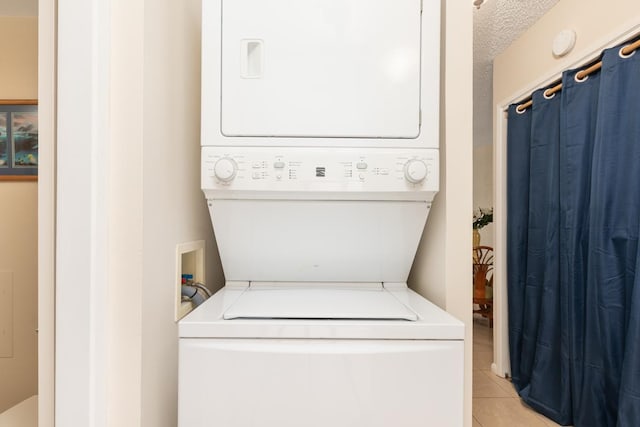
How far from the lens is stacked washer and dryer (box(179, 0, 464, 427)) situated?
0.87m

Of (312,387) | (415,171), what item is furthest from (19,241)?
(415,171)

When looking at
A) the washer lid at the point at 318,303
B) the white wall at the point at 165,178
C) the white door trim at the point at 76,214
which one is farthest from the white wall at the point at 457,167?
the white door trim at the point at 76,214

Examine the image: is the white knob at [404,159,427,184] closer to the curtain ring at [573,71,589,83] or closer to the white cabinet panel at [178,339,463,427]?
the white cabinet panel at [178,339,463,427]

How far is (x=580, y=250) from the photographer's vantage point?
84.0 inches

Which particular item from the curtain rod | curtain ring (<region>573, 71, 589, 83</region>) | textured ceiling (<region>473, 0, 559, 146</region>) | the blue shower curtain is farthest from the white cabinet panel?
textured ceiling (<region>473, 0, 559, 146</region>)

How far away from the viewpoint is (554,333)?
7.74 ft

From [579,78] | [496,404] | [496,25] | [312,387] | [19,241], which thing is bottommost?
[496,404]

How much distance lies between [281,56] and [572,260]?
218 centimetres

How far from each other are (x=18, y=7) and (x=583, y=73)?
11.2ft

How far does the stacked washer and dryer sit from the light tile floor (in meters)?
1.60

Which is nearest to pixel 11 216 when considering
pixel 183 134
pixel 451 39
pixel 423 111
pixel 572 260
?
pixel 183 134

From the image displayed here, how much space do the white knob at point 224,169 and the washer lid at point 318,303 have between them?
0.42 metres

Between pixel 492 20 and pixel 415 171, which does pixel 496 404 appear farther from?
pixel 492 20

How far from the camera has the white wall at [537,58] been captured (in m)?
2.03
